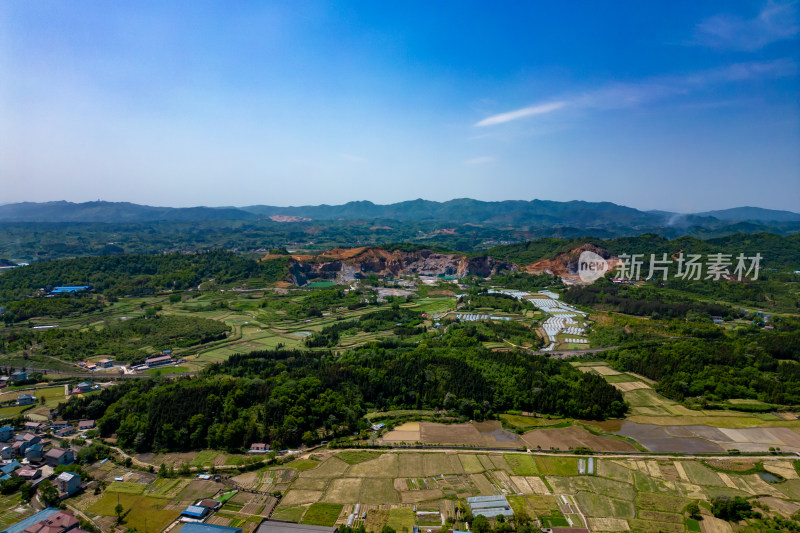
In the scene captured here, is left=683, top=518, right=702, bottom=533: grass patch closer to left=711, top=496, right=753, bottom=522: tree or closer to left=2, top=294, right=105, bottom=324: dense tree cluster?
left=711, top=496, right=753, bottom=522: tree

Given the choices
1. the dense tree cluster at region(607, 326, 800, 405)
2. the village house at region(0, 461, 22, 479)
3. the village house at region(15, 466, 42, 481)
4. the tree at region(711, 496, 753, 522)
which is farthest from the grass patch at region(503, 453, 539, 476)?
the village house at region(0, 461, 22, 479)

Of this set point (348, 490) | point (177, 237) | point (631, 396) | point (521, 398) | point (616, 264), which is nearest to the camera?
point (348, 490)

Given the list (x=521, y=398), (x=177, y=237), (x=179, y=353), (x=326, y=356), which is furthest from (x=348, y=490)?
(x=177, y=237)

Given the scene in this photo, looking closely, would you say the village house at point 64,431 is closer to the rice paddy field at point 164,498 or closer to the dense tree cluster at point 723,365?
the rice paddy field at point 164,498

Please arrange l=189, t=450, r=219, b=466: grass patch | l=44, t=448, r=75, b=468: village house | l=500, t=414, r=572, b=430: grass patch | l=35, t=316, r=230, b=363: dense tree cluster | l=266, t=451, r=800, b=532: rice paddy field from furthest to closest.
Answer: l=35, t=316, r=230, b=363: dense tree cluster, l=500, t=414, r=572, b=430: grass patch, l=189, t=450, r=219, b=466: grass patch, l=44, t=448, r=75, b=468: village house, l=266, t=451, r=800, b=532: rice paddy field

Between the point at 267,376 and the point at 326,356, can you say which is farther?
the point at 326,356

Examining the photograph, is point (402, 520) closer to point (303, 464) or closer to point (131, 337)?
point (303, 464)

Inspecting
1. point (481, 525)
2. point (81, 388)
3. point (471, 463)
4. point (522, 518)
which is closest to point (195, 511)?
point (481, 525)

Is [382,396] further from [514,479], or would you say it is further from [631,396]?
[631,396]
